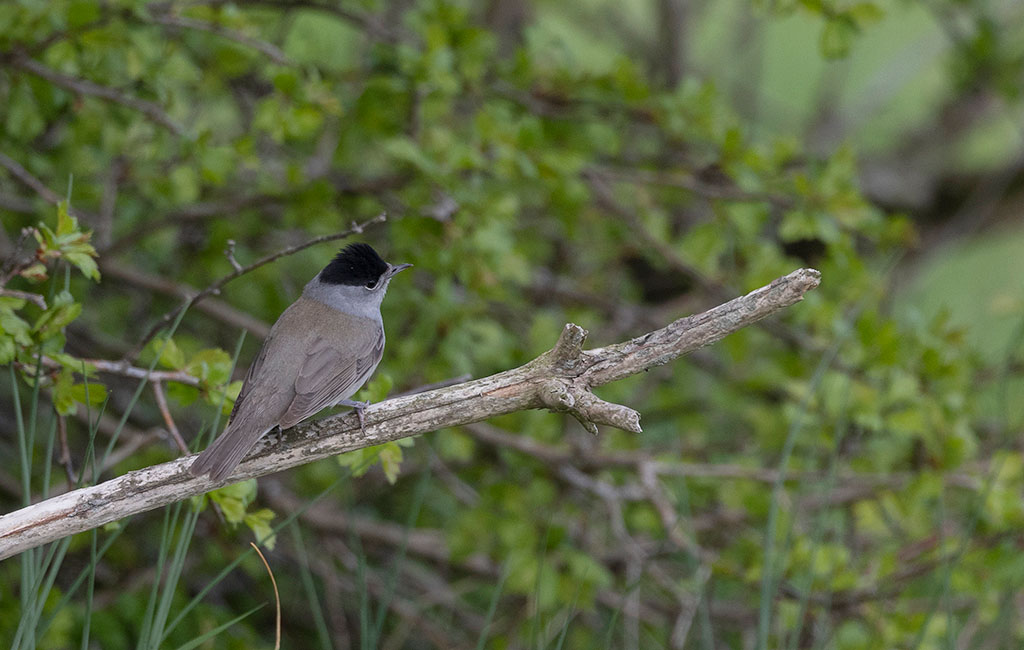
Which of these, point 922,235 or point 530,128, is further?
point 922,235

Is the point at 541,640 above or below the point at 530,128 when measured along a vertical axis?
below

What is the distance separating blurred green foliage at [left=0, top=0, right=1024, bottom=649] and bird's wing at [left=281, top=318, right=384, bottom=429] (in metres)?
0.45

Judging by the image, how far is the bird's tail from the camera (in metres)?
2.40

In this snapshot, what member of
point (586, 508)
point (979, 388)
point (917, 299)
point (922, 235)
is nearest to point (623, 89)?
point (586, 508)

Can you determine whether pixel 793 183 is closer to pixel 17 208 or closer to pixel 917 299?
pixel 17 208

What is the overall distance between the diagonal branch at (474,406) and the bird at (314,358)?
9 centimetres

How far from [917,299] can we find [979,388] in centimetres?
323

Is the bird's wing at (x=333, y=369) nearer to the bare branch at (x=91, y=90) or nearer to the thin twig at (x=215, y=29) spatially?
the bare branch at (x=91, y=90)

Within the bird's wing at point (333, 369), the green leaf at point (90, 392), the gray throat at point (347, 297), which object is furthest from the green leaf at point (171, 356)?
the gray throat at point (347, 297)

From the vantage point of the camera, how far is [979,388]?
16.8 feet

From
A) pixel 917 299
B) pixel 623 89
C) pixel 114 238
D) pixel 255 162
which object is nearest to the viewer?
pixel 255 162

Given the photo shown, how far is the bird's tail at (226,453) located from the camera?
2.40 m

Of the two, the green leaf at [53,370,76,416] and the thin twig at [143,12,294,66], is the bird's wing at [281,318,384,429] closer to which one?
the green leaf at [53,370,76,416]

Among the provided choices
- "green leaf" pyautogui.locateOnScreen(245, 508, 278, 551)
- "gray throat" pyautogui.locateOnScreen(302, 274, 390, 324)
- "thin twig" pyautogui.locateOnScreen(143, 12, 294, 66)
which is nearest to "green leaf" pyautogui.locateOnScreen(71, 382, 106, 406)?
"green leaf" pyautogui.locateOnScreen(245, 508, 278, 551)
